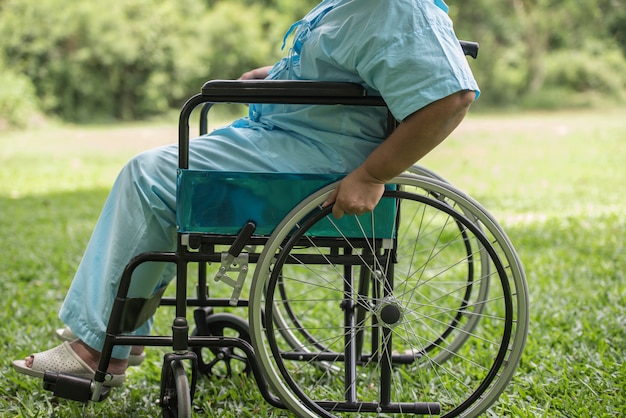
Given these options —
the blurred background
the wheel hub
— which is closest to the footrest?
the wheel hub

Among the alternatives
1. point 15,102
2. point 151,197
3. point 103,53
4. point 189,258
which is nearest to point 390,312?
point 189,258

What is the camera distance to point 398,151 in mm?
1700

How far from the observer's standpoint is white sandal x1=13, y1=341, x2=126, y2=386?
1964 millimetres

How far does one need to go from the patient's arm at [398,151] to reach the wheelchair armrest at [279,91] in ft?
0.48

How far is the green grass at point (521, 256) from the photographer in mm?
2223

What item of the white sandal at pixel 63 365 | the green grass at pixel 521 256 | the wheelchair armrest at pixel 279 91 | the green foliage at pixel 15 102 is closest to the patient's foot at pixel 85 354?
the white sandal at pixel 63 365

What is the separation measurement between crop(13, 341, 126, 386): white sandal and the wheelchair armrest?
30.2 inches

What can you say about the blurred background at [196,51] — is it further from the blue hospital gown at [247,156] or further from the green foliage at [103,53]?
the blue hospital gown at [247,156]

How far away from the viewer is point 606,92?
17.4 metres

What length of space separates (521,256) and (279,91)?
8.37ft

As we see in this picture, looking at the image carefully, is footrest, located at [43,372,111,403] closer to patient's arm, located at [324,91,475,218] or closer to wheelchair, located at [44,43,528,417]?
wheelchair, located at [44,43,528,417]

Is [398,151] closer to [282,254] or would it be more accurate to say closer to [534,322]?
[282,254]

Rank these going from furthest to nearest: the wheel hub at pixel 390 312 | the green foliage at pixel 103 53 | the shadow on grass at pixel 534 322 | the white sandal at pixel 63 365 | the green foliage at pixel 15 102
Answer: the green foliage at pixel 103 53 → the green foliage at pixel 15 102 → the shadow on grass at pixel 534 322 → the white sandal at pixel 63 365 → the wheel hub at pixel 390 312

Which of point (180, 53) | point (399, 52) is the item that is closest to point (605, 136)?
point (399, 52)
